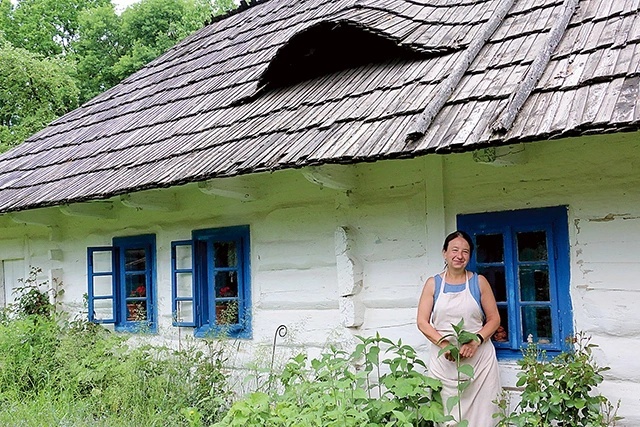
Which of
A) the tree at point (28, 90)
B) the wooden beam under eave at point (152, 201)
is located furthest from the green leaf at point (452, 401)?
the tree at point (28, 90)

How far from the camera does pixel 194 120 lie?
258 inches

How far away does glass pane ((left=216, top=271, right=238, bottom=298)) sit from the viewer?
250 inches

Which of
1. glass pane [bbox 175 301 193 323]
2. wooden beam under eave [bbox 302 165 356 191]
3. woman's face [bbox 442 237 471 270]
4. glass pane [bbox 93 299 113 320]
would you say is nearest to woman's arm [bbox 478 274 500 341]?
woman's face [bbox 442 237 471 270]

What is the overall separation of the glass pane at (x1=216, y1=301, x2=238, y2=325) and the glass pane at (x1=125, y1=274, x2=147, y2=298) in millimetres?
1197

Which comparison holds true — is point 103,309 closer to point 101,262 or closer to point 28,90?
point 101,262

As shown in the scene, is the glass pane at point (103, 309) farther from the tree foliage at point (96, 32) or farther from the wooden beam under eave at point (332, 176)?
Result: the tree foliage at point (96, 32)

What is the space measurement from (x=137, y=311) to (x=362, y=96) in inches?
140

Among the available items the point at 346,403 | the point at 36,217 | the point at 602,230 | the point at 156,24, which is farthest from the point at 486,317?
the point at 156,24

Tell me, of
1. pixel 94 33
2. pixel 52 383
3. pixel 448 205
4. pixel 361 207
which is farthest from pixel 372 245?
pixel 94 33

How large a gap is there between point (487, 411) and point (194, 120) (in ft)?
12.3

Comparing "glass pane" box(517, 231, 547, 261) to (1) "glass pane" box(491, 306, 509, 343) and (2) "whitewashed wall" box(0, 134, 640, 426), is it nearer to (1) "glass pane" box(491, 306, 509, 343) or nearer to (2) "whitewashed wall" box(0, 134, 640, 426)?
(2) "whitewashed wall" box(0, 134, 640, 426)

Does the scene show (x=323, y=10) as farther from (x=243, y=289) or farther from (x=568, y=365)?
(x=568, y=365)

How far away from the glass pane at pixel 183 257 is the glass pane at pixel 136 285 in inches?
25.8

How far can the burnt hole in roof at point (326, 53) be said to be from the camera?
5562 millimetres
